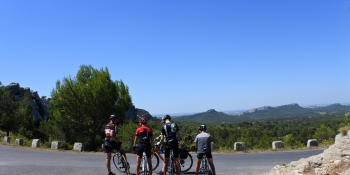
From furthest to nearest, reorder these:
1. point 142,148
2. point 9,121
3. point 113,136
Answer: point 9,121 < point 113,136 < point 142,148

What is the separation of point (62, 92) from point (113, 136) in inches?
877

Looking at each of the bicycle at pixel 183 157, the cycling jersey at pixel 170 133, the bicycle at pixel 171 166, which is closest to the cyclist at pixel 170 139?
the cycling jersey at pixel 170 133

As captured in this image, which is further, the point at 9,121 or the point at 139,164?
the point at 9,121

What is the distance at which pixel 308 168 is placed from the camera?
7.61m

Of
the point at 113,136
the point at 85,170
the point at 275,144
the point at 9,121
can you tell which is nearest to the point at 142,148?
the point at 113,136

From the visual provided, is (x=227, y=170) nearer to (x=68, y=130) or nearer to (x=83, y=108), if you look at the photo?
(x=83, y=108)

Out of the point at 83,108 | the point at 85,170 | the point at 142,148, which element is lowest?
the point at 85,170

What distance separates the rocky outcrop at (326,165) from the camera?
717 cm

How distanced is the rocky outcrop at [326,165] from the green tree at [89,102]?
76.5 feet

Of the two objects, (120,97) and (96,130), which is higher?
(120,97)

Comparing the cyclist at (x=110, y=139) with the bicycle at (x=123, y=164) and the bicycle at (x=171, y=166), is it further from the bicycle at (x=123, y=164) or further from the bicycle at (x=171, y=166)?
the bicycle at (x=171, y=166)

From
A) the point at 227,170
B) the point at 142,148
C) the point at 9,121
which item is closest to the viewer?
the point at 142,148

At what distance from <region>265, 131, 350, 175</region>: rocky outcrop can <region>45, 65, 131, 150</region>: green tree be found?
2331 centimetres

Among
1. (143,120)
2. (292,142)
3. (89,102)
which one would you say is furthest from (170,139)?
(292,142)
